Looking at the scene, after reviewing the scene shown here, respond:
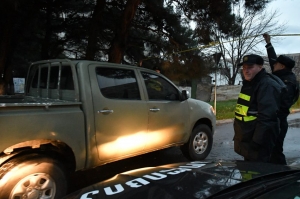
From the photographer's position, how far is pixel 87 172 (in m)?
4.54

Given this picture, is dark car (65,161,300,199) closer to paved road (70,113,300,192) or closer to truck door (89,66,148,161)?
truck door (89,66,148,161)

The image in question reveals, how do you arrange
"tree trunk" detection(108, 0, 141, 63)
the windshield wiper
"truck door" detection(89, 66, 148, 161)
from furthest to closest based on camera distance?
"tree trunk" detection(108, 0, 141, 63)
"truck door" detection(89, 66, 148, 161)
the windshield wiper

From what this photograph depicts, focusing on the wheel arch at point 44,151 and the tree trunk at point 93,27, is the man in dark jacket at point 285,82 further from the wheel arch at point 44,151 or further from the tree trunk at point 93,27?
the tree trunk at point 93,27

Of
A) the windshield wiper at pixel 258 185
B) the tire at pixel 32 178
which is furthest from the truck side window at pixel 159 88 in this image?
the windshield wiper at pixel 258 185

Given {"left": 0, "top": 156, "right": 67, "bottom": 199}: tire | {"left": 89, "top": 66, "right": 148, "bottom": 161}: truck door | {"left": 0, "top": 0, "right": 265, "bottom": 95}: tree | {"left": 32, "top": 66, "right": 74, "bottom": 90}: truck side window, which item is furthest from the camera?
{"left": 0, "top": 0, "right": 265, "bottom": 95}: tree

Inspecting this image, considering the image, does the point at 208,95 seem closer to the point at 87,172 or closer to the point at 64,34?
the point at 64,34

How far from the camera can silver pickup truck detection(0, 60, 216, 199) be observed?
2.75 meters

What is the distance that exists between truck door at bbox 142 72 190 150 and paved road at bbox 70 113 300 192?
0.82 meters

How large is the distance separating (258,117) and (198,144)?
2.40 m

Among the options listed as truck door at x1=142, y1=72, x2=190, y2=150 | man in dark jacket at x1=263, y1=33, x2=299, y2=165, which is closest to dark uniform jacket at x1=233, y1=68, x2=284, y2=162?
man in dark jacket at x1=263, y1=33, x2=299, y2=165

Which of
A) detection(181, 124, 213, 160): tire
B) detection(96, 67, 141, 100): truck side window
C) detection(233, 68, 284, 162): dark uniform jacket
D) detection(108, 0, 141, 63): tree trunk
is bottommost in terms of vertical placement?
detection(181, 124, 213, 160): tire

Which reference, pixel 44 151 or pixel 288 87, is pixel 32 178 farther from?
pixel 288 87

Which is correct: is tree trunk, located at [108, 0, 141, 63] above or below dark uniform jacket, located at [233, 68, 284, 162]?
above

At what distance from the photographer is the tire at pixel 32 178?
2.66 m
